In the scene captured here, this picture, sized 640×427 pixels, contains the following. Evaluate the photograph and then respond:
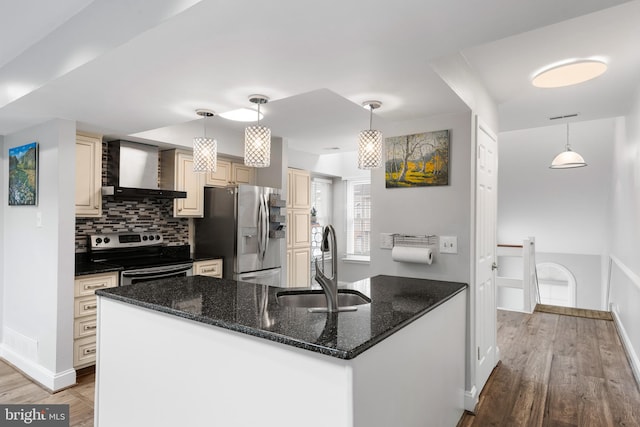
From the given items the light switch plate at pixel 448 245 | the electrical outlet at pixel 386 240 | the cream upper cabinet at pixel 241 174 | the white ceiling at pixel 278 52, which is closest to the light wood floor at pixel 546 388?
the light switch plate at pixel 448 245

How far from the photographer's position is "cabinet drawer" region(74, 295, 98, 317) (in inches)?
116

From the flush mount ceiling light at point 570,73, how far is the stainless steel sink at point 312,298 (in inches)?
81.1

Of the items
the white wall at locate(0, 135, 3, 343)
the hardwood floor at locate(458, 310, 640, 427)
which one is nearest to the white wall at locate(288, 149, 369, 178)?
the white wall at locate(0, 135, 3, 343)

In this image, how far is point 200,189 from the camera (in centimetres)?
412

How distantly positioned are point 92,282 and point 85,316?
277 mm

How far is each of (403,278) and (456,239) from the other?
1.47 ft

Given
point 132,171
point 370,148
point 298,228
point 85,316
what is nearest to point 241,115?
point 132,171

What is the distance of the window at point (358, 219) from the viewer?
21.5 ft

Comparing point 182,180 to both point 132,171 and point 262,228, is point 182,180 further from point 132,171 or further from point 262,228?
point 262,228

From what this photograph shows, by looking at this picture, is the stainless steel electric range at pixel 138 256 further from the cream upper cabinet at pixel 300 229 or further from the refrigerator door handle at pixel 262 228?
the cream upper cabinet at pixel 300 229

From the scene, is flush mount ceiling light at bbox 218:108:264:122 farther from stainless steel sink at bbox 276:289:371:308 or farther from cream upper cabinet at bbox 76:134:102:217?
stainless steel sink at bbox 276:289:371:308

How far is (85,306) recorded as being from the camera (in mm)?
2994

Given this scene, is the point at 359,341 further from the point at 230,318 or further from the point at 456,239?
the point at 456,239

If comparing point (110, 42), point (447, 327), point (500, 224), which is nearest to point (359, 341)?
point (447, 327)
